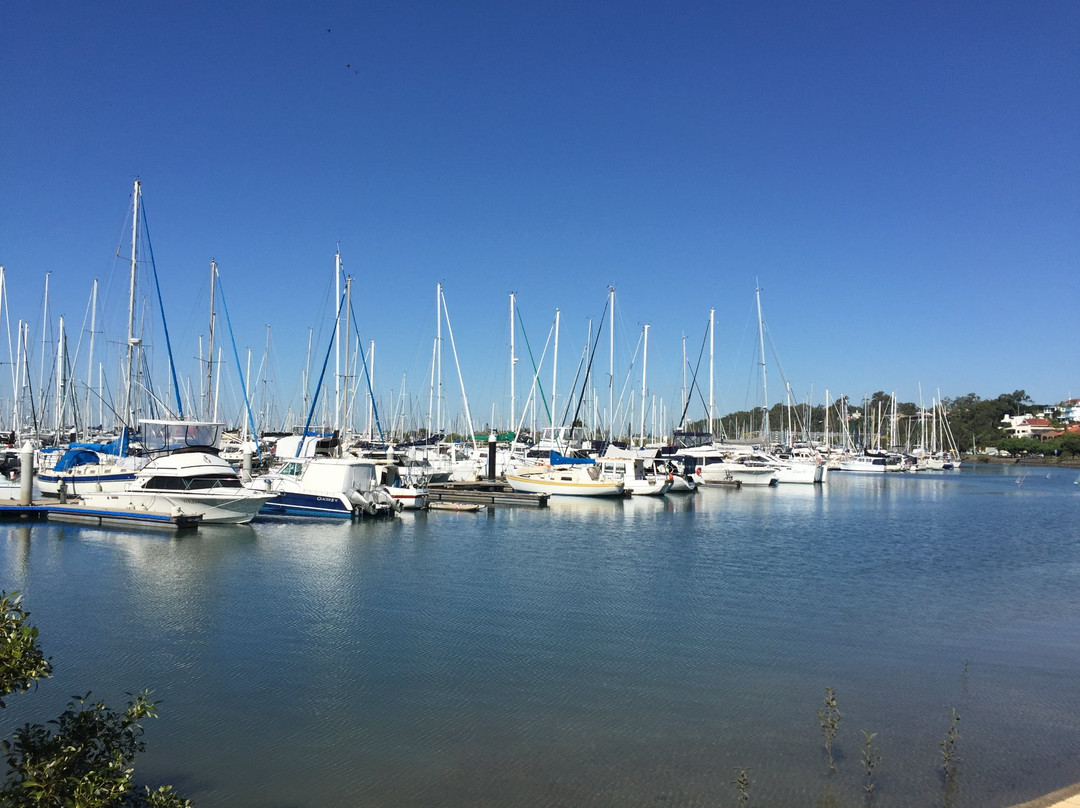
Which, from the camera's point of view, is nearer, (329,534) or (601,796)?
(601,796)

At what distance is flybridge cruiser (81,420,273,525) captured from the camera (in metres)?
35.6

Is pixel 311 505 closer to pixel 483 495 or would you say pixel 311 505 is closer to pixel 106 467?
pixel 106 467

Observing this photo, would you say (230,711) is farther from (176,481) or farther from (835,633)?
(176,481)

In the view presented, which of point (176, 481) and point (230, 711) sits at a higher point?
A: point (176, 481)

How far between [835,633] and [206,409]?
4796 centimetres

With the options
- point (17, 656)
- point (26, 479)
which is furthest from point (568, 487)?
point (17, 656)

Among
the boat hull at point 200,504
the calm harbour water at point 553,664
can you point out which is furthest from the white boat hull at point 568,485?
the boat hull at point 200,504

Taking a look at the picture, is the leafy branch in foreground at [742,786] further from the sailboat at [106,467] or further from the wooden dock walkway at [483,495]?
A: the wooden dock walkway at [483,495]

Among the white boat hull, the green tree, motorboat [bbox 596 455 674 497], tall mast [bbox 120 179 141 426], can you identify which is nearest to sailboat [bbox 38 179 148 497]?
tall mast [bbox 120 179 141 426]

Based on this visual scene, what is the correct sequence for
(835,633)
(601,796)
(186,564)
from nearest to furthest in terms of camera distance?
(601,796), (835,633), (186,564)

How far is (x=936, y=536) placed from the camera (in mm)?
40188

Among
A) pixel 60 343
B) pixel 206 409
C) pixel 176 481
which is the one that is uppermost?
pixel 60 343

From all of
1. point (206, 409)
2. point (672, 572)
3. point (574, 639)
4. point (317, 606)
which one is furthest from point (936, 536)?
point (206, 409)

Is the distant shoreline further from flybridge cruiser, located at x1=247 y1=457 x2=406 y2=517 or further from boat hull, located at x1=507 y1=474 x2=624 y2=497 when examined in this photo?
flybridge cruiser, located at x1=247 y1=457 x2=406 y2=517
